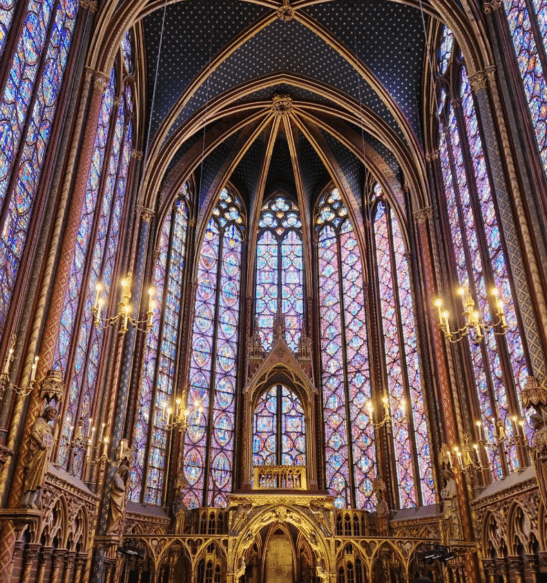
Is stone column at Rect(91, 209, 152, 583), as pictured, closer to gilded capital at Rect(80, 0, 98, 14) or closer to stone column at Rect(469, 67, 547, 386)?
gilded capital at Rect(80, 0, 98, 14)

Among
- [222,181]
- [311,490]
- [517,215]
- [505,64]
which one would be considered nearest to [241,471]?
[311,490]

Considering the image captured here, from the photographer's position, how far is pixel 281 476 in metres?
18.6

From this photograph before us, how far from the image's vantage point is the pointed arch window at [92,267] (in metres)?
13.5

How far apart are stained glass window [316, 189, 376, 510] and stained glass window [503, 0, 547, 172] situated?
10.4 m

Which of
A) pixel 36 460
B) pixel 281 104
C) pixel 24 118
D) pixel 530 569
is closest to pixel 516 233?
pixel 530 569

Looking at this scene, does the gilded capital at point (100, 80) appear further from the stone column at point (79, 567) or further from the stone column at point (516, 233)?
the stone column at point (79, 567)

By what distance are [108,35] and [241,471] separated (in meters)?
14.3

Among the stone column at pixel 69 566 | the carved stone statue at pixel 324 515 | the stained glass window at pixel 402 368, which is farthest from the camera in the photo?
the stained glass window at pixel 402 368

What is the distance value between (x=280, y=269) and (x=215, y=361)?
5.17m

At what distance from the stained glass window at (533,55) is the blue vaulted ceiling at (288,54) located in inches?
222

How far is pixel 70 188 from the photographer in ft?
41.3

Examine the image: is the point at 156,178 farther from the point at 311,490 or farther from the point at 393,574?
the point at 393,574

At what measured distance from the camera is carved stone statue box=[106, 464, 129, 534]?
1473 centimetres

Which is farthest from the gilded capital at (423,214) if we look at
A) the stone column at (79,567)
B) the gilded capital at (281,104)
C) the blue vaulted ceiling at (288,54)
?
the stone column at (79,567)
